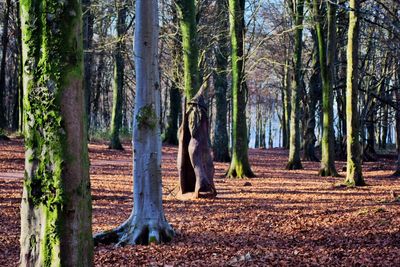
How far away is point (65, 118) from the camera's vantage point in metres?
3.10

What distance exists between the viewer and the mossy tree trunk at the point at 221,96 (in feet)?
67.0

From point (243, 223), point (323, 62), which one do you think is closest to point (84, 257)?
point (243, 223)

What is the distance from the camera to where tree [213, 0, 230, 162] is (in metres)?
20.4

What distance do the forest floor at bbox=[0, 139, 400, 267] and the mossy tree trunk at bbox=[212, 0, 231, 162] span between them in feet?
21.1

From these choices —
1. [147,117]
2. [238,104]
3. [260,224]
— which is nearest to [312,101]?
[238,104]

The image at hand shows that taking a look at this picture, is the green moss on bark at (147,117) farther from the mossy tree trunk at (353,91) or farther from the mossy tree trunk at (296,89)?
the mossy tree trunk at (296,89)

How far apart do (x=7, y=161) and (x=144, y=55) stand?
11.6 m

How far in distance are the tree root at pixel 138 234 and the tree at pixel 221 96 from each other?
13.8m

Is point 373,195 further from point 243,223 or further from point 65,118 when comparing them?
point 65,118

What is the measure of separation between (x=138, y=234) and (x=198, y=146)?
435cm

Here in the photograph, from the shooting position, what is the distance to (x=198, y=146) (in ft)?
34.9

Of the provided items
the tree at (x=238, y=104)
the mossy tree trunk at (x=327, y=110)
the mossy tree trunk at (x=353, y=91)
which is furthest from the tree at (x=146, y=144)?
the mossy tree trunk at (x=327, y=110)

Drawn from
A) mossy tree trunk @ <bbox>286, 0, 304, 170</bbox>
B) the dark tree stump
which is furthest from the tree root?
mossy tree trunk @ <bbox>286, 0, 304, 170</bbox>

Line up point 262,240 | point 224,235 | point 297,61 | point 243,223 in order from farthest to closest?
1. point 297,61
2. point 243,223
3. point 224,235
4. point 262,240
